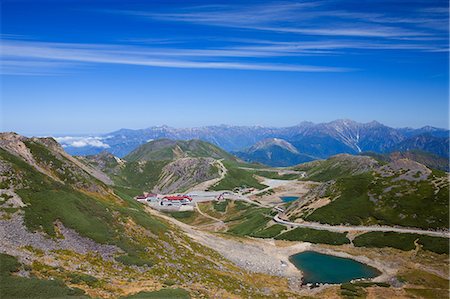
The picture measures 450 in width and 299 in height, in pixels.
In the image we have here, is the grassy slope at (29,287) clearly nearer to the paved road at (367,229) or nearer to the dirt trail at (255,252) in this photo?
the dirt trail at (255,252)

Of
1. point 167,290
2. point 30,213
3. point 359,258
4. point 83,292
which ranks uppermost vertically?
point 30,213

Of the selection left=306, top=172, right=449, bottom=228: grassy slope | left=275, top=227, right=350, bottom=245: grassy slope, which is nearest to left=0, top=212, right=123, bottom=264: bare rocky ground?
left=275, top=227, right=350, bottom=245: grassy slope

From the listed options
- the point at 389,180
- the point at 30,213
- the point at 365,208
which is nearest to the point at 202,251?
the point at 30,213

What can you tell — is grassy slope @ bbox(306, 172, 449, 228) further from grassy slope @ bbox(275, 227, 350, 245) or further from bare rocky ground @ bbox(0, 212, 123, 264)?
bare rocky ground @ bbox(0, 212, 123, 264)

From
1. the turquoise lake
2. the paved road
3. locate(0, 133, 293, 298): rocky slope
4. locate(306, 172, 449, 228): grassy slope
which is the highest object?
locate(0, 133, 293, 298): rocky slope

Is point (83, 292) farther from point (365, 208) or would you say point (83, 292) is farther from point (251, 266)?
point (365, 208)

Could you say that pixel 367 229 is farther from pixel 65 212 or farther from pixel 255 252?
pixel 65 212

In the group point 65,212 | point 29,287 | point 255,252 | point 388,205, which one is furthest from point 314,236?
point 29,287

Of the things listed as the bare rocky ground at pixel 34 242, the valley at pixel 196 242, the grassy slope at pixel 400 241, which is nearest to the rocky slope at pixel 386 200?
the valley at pixel 196 242
